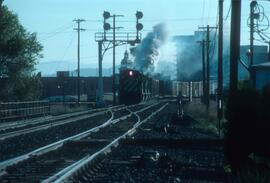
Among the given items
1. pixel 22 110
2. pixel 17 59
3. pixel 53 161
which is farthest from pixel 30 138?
pixel 17 59

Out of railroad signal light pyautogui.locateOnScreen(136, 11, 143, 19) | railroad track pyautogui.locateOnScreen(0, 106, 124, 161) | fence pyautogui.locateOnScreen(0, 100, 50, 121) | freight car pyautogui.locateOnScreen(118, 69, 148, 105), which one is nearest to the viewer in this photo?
railroad track pyautogui.locateOnScreen(0, 106, 124, 161)

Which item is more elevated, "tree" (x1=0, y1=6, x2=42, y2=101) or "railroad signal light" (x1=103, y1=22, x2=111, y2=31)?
"railroad signal light" (x1=103, y1=22, x2=111, y2=31)

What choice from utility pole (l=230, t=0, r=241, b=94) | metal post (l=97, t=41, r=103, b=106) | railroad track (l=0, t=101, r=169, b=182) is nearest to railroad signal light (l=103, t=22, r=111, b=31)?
metal post (l=97, t=41, r=103, b=106)

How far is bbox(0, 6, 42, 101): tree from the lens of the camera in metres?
65.5

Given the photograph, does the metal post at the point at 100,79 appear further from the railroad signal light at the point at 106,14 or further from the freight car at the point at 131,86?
the freight car at the point at 131,86

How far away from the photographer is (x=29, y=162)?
62.4 feet

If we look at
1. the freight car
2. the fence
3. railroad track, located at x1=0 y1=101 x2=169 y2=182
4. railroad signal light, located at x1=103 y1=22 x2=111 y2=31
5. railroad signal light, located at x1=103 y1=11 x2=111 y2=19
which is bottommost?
railroad track, located at x1=0 y1=101 x2=169 y2=182

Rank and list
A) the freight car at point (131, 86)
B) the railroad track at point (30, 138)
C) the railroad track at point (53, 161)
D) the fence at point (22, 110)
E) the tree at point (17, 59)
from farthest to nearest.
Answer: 1. the freight car at point (131, 86)
2. the tree at point (17, 59)
3. the fence at point (22, 110)
4. the railroad track at point (30, 138)
5. the railroad track at point (53, 161)

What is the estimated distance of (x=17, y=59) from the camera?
67125 millimetres

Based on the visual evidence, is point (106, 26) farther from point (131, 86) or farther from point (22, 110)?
point (22, 110)

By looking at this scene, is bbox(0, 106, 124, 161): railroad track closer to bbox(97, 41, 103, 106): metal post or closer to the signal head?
bbox(97, 41, 103, 106): metal post

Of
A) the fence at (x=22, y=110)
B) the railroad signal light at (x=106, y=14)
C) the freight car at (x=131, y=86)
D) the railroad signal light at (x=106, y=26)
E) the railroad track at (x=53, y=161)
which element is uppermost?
the railroad signal light at (x=106, y=14)

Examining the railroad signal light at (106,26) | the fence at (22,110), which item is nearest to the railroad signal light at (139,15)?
the railroad signal light at (106,26)

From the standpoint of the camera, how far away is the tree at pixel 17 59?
65.5m
